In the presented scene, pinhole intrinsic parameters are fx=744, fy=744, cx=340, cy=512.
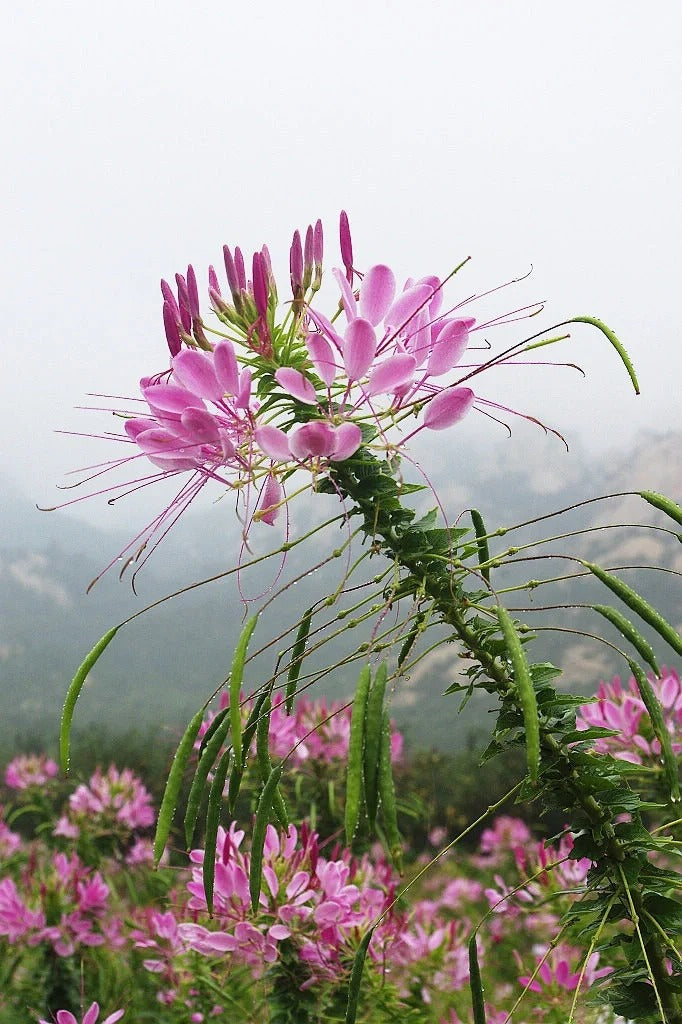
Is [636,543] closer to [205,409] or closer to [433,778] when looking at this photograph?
[433,778]

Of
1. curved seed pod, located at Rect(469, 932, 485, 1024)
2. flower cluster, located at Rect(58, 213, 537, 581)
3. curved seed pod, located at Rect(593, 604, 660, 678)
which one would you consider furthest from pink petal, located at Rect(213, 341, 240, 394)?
curved seed pod, located at Rect(469, 932, 485, 1024)

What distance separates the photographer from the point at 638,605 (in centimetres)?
94

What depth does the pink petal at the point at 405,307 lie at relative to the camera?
42.3 inches

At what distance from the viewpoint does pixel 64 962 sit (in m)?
3.08

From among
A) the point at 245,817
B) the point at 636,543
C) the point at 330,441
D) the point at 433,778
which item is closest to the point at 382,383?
the point at 330,441

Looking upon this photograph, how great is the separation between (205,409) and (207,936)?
4.43 feet

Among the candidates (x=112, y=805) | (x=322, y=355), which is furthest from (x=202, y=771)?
(x=112, y=805)

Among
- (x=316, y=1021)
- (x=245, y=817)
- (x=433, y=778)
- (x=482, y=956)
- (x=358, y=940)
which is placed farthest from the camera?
(x=433, y=778)

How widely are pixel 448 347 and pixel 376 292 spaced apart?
5.1 inches

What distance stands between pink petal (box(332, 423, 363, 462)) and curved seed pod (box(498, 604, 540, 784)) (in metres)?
0.28

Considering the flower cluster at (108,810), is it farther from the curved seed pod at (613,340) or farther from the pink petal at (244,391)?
the curved seed pod at (613,340)

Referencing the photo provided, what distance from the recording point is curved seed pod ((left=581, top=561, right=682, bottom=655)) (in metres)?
0.92

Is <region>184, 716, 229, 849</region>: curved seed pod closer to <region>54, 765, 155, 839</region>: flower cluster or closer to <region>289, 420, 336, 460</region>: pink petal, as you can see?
<region>289, 420, 336, 460</region>: pink petal

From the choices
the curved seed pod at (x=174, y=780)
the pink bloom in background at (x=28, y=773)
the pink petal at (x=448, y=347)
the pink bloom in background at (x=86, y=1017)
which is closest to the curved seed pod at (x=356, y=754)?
the curved seed pod at (x=174, y=780)
